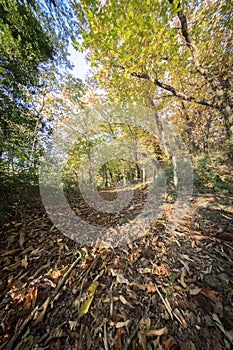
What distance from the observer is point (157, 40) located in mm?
2309

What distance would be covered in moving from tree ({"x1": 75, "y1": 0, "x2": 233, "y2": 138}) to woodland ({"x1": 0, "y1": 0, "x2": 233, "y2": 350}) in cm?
3

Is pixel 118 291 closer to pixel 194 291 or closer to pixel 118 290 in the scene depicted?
pixel 118 290

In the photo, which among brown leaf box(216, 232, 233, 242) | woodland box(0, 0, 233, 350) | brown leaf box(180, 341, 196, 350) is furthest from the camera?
brown leaf box(216, 232, 233, 242)

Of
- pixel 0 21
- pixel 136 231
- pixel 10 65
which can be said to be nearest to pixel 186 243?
pixel 136 231

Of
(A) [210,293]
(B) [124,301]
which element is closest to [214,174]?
(A) [210,293]

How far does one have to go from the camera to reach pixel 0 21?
1.73m

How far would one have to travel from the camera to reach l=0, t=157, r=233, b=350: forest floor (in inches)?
35.0

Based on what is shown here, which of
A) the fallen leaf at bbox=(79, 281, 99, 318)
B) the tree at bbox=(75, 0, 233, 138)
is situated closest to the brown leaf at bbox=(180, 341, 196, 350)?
the fallen leaf at bbox=(79, 281, 99, 318)

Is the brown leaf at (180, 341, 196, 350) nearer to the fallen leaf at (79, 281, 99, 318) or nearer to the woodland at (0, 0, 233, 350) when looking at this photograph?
the woodland at (0, 0, 233, 350)

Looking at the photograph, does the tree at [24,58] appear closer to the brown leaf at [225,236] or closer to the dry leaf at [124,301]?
the dry leaf at [124,301]

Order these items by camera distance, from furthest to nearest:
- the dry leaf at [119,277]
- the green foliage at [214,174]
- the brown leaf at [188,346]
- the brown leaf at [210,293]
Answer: the green foliage at [214,174], the dry leaf at [119,277], the brown leaf at [210,293], the brown leaf at [188,346]

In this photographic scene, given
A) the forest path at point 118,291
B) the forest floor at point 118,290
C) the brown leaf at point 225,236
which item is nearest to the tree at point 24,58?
the forest floor at point 118,290

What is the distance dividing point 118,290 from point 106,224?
113 cm

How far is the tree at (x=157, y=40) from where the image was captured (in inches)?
85.0
